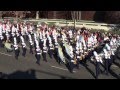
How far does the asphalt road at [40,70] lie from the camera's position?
754 inches

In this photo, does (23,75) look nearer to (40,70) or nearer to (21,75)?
(21,75)

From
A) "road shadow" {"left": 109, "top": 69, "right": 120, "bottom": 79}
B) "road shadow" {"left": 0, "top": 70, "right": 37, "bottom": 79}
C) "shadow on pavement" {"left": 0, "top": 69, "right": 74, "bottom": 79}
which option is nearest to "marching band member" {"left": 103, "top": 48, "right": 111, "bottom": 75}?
"road shadow" {"left": 109, "top": 69, "right": 120, "bottom": 79}

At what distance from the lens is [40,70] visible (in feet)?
66.5

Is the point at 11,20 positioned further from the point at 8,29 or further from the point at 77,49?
the point at 77,49

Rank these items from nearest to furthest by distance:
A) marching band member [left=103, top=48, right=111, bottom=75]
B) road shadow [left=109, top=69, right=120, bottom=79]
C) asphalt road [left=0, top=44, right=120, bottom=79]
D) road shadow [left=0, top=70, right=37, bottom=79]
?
road shadow [left=0, top=70, right=37, bottom=79], asphalt road [left=0, top=44, right=120, bottom=79], road shadow [left=109, top=69, right=120, bottom=79], marching band member [left=103, top=48, right=111, bottom=75]

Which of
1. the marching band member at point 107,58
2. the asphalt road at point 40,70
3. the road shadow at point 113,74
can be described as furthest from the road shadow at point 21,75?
the road shadow at point 113,74

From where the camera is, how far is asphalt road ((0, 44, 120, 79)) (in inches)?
754

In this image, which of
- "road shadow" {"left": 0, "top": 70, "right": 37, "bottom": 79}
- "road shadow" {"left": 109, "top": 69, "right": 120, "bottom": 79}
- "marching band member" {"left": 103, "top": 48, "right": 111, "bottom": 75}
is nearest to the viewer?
"road shadow" {"left": 0, "top": 70, "right": 37, "bottom": 79}

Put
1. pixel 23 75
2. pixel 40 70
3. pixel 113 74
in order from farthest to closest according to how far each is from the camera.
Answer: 1. pixel 40 70
2. pixel 113 74
3. pixel 23 75

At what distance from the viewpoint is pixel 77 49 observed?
2158 cm

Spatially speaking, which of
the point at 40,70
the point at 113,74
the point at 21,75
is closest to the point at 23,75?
the point at 21,75

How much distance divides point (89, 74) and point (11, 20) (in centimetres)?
1281

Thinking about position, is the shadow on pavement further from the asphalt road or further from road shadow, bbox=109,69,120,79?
road shadow, bbox=109,69,120,79
